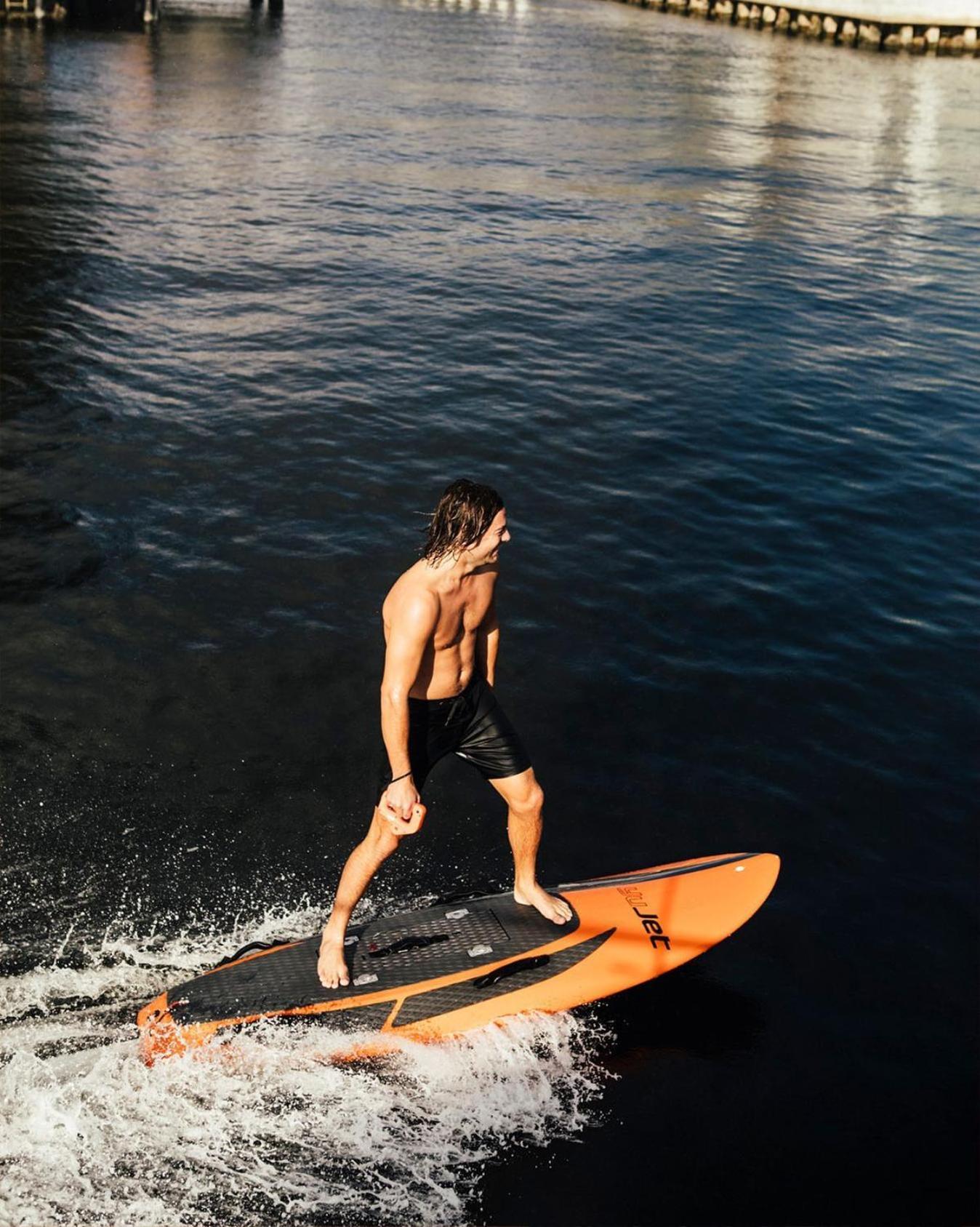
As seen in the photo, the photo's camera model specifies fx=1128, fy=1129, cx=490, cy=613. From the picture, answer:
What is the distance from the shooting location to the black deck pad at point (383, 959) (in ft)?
22.8

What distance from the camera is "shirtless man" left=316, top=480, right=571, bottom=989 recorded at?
6164 mm

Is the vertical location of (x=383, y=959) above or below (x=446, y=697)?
below

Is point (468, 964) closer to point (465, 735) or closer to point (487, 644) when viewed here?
point (465, 735)

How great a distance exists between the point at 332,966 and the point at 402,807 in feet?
4.68

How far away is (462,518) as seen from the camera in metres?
6.11

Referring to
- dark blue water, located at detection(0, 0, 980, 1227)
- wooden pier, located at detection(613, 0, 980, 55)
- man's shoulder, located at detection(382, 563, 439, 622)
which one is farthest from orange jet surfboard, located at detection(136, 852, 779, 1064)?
wooden pier, located at detection(613, 0, 980, 55)

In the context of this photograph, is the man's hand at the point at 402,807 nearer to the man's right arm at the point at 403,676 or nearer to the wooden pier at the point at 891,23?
the man's right arm at the point at 403,676

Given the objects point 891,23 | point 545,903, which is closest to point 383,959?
point 545,903

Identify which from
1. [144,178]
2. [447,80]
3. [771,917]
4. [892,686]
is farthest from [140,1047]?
[447,80]

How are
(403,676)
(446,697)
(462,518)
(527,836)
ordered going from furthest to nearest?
(527,836)
(446,697)
(403,676)
(462,518)

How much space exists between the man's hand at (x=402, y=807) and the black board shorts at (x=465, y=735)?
0.21 m

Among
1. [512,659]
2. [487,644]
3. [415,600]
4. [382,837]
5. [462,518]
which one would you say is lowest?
[512,659]

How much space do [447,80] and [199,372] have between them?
35.5 metres

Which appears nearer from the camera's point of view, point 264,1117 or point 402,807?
point 402,807
